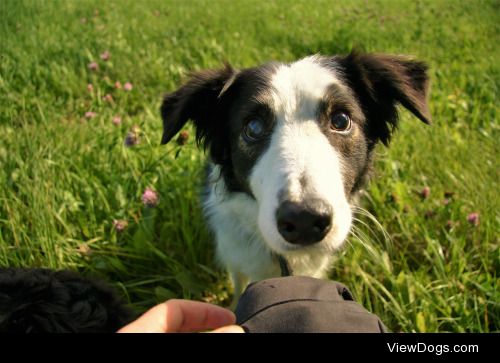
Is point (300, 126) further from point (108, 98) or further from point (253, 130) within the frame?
point (108, 98)

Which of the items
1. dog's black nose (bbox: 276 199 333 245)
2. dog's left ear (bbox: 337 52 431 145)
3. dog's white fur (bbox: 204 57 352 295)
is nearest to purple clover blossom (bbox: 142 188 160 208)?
dog's white fur (bbox: 204 57 352 295)

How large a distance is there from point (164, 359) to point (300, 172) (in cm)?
94

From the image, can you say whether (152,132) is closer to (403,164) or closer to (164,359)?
(403,164)

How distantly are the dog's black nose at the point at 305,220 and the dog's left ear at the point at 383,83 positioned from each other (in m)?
0.99

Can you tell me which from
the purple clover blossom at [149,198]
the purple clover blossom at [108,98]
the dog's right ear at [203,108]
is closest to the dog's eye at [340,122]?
the dog's right ear at [203,108]

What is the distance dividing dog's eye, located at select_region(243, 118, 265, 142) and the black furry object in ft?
3.34

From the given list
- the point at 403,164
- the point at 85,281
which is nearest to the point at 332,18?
the point at 403,164

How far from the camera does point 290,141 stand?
183 cm

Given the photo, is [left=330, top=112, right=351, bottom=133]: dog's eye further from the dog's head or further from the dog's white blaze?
the dog's white blaze

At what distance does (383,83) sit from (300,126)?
0.68 meters

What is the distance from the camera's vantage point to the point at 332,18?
7238mm

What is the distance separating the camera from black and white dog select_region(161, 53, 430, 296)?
1.64 m

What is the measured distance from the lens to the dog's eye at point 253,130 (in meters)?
2.04

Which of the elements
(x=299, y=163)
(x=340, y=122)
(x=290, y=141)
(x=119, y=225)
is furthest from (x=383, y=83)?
(x=119, y=225)
